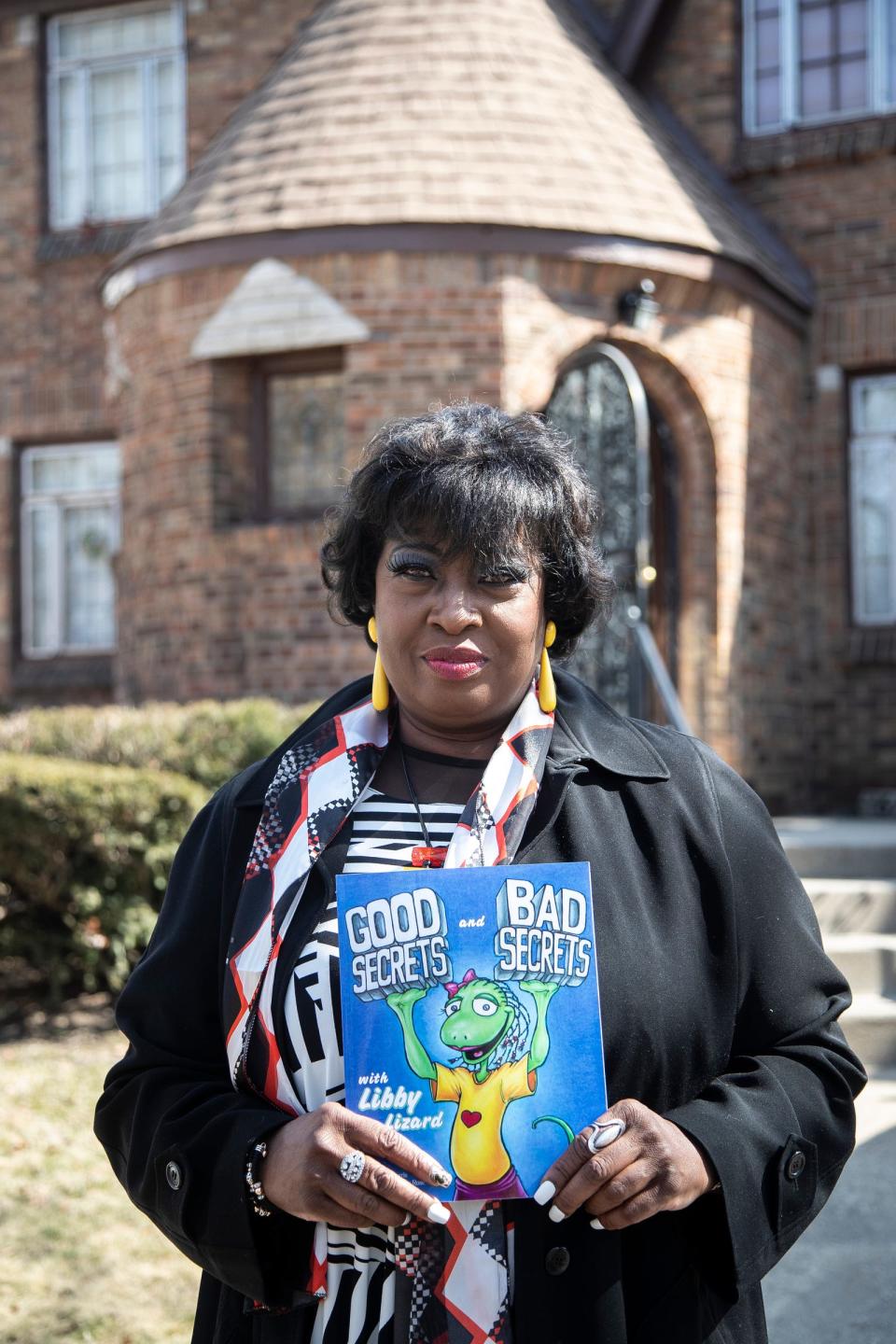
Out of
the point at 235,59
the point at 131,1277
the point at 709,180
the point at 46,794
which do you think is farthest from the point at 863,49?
the point at 131,1277

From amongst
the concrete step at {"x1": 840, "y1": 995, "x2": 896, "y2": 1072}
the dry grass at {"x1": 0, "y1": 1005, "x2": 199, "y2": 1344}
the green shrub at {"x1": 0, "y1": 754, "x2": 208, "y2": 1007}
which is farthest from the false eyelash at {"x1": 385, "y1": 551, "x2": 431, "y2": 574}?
the green shrub at {"x1": 0, "y1": 754, "x2": 208, "y2": 1007}

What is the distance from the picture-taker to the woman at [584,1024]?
1854mm

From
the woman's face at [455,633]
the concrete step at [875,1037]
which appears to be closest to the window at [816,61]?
the concrete step at [875,1037]

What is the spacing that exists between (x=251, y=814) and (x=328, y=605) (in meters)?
0.49

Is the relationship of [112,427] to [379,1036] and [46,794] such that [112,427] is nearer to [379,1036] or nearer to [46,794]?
[46,794]

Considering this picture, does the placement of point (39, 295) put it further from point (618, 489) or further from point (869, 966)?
point (869, 966)

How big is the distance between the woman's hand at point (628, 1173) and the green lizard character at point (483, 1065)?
0.04 meters

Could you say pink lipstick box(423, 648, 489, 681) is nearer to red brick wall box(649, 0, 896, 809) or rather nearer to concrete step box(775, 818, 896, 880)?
concrete step box(775, 818, 896, 880)

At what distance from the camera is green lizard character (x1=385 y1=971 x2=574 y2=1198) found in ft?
5.87

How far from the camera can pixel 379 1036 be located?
1.82 metres

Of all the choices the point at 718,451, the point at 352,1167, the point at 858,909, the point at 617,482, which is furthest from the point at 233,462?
the point at 352,1167

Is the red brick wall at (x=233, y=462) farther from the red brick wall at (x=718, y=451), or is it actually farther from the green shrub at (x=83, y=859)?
the green shrub at (x=83, y=859)

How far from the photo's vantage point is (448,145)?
9.02 metres

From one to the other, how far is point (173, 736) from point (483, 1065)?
518cm
